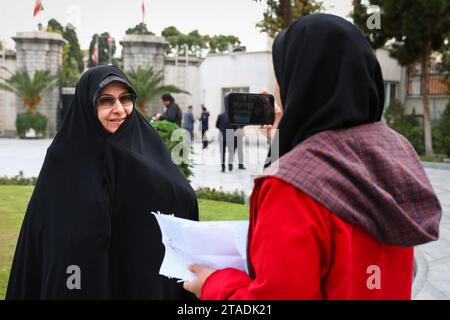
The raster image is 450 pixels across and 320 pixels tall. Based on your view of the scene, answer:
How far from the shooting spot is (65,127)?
2543 millimetres

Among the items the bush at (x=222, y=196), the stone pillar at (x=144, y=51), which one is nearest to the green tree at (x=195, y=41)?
the stone pillar at (x=144, y=51)

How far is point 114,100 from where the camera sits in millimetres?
2586

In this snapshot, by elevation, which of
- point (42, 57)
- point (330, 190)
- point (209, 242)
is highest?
point (42, 57)

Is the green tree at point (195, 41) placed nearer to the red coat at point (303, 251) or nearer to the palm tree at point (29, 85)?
the palm tree at point (29, 85)

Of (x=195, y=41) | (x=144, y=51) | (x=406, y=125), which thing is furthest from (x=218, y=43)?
(x=406, y=125)

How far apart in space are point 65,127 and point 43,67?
19.0 metres

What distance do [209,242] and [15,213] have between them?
5.57 m

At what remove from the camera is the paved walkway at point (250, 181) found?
13.4ft

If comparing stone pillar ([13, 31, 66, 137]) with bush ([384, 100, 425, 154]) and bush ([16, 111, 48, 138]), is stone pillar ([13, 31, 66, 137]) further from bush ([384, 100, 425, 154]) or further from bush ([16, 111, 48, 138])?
bush ([384, 100, 425, 154])

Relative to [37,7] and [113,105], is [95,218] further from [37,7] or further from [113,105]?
[37,7]

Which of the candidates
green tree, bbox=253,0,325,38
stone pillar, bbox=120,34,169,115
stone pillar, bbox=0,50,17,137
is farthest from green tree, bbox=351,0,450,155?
stone pillar, bbox=0,50,17,137

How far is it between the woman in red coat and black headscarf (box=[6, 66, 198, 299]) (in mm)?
1200

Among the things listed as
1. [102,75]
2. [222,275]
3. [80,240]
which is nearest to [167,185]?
[80,240]

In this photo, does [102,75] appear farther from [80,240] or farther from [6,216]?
[6,216]
